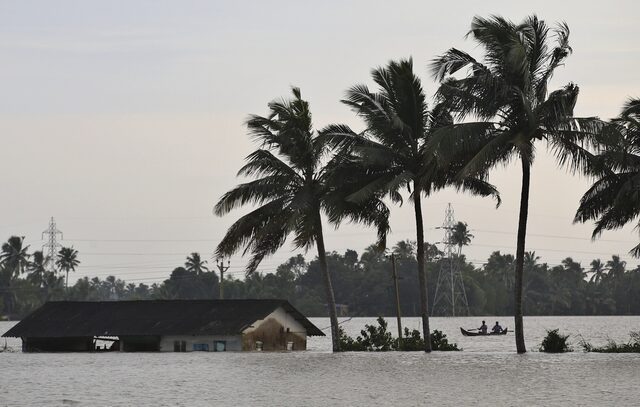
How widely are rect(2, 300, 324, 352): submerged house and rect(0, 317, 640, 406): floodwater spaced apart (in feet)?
20.6

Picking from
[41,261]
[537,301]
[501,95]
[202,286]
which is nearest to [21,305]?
[41,261]

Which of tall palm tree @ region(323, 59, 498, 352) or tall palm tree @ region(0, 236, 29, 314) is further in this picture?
tall palm tree @ region(0, 236, 29, 314)

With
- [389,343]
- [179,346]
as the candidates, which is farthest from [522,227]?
[179,346]

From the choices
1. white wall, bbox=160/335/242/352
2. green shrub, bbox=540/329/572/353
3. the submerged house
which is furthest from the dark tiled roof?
green shrub, bbox=540/329/572/353

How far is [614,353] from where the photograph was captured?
141ft

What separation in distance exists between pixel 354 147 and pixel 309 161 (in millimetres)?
3983

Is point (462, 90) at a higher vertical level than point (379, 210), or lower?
higher

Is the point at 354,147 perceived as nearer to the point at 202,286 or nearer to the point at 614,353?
the point at 614,353

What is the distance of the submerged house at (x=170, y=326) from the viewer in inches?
2067

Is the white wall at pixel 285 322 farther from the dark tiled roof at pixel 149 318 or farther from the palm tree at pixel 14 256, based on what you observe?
the palm tree at pixel 14 256

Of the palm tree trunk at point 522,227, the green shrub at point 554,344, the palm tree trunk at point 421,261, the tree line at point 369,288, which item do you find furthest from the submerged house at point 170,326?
the tree line at point 369,288

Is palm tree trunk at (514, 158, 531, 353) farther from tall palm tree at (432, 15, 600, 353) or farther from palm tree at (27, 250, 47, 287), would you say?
palm tree at (27, 250, 47, 287)

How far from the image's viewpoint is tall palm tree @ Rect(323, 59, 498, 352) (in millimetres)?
43781

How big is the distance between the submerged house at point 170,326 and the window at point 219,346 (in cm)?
5
